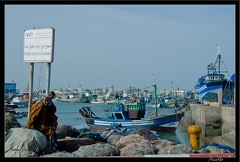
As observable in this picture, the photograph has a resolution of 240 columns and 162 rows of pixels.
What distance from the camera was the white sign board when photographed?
8.05 meters

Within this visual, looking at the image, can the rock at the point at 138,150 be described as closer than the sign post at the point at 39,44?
Yes

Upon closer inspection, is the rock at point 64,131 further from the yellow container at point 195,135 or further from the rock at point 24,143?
the yellow container at point 195,135

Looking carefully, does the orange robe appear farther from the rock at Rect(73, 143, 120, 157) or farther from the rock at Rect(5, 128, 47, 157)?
the rock at Rect(73, 143, 120, 157)

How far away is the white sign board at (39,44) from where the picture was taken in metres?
8.05

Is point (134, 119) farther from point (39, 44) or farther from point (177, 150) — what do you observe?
point (177, 150)

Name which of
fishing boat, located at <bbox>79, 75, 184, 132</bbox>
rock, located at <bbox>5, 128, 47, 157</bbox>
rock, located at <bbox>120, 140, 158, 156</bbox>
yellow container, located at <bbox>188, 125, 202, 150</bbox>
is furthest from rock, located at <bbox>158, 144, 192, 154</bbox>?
fishing boat, located at <bbox>79, 75, 184, 132</bbox>

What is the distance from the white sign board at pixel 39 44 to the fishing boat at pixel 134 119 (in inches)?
1059

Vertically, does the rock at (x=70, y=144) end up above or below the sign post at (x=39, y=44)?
below

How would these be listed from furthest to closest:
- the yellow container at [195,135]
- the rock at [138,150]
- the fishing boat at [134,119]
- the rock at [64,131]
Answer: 1. the fishing boat at [134,119]
2. the rock at [64,131]
3. the yellow container at [195,135]
4. the rock at [138,150]

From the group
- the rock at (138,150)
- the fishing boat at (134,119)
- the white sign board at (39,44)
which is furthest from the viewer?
the fishing boat at (134,119)

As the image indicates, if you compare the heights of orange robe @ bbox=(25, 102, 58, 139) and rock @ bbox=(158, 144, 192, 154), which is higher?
orange robe @ bbox=(25, 102, 58, 139)

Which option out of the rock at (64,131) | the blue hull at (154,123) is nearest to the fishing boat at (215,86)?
the blue hull at (154,123)

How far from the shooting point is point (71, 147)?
27.5ft

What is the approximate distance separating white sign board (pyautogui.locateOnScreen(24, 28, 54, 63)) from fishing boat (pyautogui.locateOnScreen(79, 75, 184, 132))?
88.3ft
